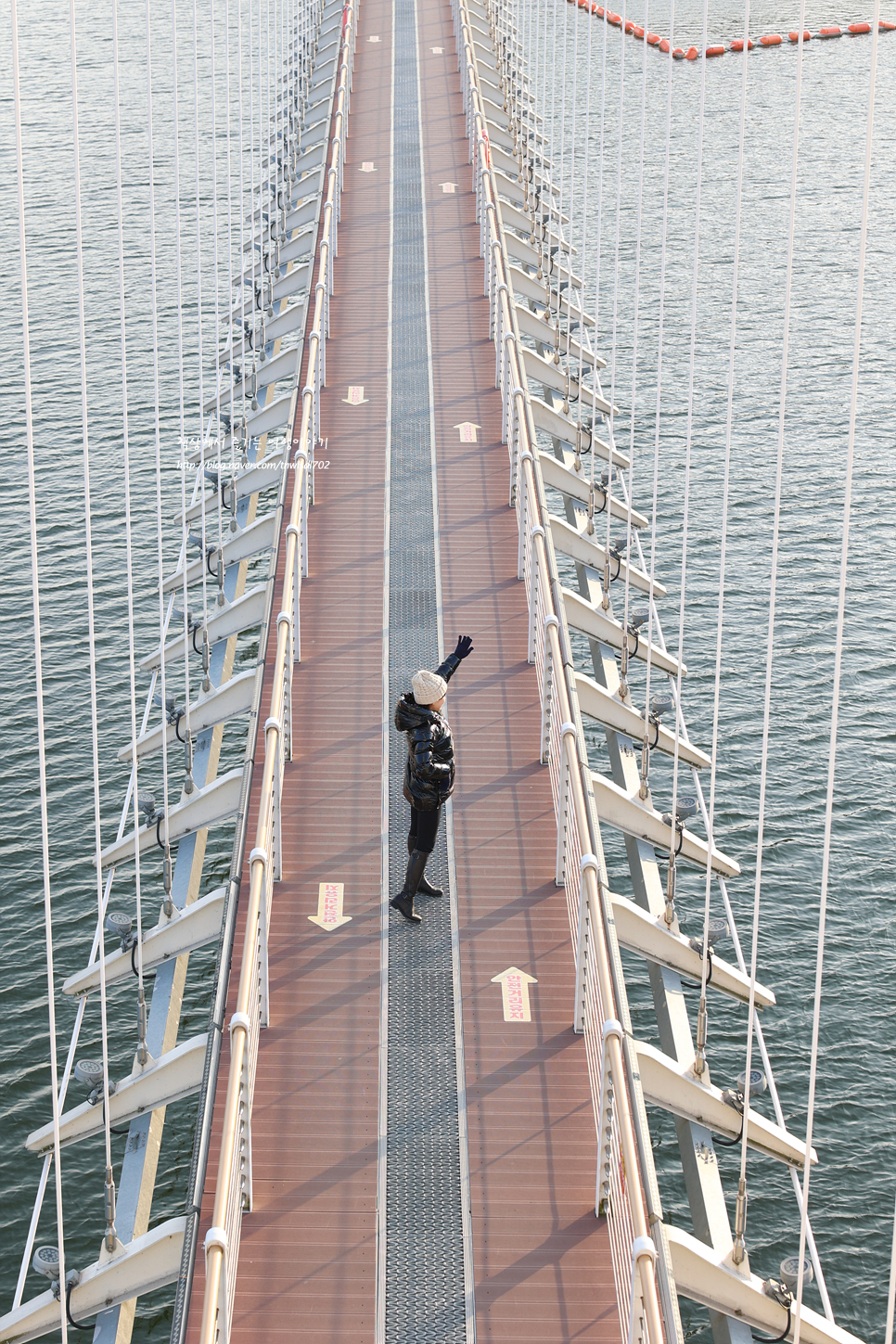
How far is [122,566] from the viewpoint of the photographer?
78.8 feet

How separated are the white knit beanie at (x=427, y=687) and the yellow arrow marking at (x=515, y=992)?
5.83ft

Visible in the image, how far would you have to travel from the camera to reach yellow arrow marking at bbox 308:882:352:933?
1053cm

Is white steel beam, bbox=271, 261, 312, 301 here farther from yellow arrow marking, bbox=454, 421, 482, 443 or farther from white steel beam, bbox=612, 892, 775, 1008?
white steel beam, bbox=612, 892, 775, 1008

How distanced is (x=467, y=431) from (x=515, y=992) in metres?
9.29

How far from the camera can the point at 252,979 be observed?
8727 mm

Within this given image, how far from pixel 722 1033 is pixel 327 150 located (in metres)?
17.0

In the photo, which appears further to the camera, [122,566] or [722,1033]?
[122,566]

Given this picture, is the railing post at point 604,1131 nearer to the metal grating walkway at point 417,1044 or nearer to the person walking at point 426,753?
the metal grating walkway at point 417,1044

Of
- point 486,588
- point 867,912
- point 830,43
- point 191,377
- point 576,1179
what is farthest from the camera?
point 830,43

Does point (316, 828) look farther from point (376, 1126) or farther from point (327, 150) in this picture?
point (327, 150)

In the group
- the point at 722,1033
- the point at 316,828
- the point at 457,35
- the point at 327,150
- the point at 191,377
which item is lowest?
the point at 722,1033

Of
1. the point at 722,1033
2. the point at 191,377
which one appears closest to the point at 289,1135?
the point at 722,1033

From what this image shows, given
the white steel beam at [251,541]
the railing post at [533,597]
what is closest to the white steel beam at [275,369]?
the white steel beam at [251,541]

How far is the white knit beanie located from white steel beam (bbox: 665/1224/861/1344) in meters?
3.38
